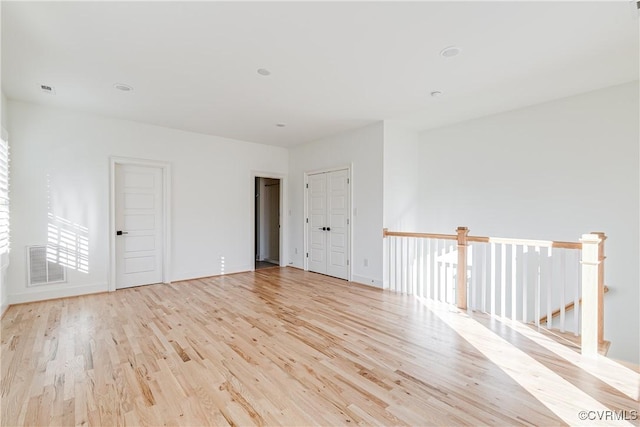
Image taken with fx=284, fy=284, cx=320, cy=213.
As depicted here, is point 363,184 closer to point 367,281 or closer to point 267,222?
point 367,281

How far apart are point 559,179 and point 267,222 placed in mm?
5945

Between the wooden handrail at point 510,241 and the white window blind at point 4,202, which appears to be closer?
the wooden handrail at point 510,241

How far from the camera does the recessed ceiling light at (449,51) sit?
8.38 feet

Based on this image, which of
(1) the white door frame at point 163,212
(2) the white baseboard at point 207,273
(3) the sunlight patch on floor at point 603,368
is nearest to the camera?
(3) the sunlight patch on floor at point 603,368

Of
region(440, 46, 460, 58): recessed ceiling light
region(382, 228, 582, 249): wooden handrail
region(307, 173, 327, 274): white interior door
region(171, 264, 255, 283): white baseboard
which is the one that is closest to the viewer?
region(440, 46, 460, 58): recessed ceiling light

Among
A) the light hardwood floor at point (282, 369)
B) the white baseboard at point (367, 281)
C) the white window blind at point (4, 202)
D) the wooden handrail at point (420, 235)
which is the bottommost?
the light hardwood floor at point (282, 369)

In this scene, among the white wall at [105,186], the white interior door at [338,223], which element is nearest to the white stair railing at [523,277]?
the white interior door at [338,223]

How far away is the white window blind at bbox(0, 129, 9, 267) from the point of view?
3158 millimetres

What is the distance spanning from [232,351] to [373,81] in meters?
3.12

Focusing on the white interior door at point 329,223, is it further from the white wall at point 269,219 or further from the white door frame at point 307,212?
the white wall at point 269,219

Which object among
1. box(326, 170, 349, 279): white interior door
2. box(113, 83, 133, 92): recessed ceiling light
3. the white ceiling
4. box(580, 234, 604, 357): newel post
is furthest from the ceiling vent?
box(580, 234, 604, 357): newel post

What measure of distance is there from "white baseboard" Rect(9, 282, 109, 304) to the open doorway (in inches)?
130

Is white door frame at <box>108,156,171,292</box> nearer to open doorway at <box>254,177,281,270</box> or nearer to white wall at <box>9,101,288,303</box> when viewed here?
white wall at <box>9,101,288,303</box>

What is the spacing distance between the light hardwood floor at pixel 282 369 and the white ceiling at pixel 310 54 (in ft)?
8.78
